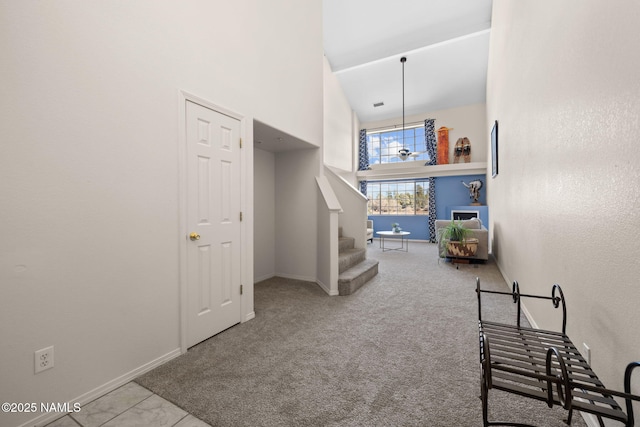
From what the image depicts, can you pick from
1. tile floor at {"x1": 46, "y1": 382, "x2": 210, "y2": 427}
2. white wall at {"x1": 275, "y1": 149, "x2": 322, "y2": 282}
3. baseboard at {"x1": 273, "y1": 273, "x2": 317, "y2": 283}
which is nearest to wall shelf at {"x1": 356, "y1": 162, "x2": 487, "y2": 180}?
white wall at {"x1": 275, "y1": 149, "x2": 322, "y2": 282}

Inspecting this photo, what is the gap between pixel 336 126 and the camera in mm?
7793

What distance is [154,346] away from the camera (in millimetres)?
1930

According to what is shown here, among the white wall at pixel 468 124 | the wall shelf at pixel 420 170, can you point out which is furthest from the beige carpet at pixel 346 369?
the white wall at pixel 468 124

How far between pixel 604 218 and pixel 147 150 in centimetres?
258

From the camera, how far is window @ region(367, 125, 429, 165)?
8.90 metres

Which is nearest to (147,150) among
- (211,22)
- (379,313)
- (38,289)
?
(38,289)

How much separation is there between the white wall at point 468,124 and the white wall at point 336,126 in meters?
2.60

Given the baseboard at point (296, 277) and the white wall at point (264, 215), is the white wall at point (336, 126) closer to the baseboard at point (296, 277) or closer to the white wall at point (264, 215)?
the white wall at point (264, 215)

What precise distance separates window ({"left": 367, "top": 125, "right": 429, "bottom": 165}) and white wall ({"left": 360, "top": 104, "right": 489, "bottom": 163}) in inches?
26.5

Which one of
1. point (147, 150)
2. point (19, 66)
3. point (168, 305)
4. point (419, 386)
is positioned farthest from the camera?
point (168, 305)

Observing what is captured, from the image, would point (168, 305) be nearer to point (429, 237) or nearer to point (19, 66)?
point (19, 66)

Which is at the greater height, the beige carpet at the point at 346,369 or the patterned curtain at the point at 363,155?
the patterned curtain at the point at 363,155

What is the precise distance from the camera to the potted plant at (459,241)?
487 cm

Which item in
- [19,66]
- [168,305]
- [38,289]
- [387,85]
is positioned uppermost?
[387,85]
